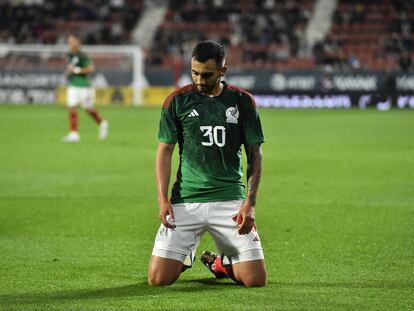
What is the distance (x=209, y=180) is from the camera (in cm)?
741

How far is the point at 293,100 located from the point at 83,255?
28.1 m

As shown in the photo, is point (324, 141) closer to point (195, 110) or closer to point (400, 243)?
point (400, 243)

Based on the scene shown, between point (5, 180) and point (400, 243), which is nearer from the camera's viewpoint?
point (400, 243)

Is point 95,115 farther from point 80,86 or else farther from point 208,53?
point 208,53

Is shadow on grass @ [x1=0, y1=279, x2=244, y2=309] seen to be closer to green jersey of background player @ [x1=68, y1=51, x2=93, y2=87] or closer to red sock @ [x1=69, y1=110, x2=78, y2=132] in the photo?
red sock @ [x1=69, y1=110, x2=78, y2=132]

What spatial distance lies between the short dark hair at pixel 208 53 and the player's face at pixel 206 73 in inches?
1.0

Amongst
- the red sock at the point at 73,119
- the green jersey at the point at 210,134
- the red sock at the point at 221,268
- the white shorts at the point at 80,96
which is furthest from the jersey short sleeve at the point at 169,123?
the white shorts at the point at 80,96

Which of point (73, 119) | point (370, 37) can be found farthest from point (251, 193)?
point (370, 37)

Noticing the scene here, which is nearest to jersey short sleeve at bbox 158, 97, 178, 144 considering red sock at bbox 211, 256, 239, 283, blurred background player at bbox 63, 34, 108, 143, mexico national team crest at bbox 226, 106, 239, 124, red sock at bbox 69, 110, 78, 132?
mexico national team crest at bbox 226, 106, 239, 124

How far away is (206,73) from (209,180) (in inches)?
34.6

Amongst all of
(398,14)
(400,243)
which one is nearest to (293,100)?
(398,14)

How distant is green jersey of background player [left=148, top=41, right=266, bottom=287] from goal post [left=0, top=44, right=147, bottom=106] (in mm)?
29394

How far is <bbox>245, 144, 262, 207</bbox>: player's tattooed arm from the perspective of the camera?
7.18 meters

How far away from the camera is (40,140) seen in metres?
21.8
